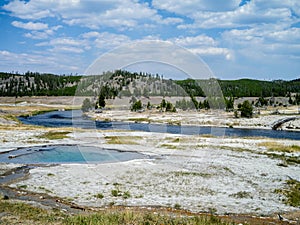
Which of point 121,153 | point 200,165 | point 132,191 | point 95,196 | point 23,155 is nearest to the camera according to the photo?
point 95,196

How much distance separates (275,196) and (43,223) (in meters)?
13.2

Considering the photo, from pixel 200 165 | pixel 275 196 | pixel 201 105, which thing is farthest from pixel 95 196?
pixel 201 105

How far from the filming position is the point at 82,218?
1252 centimetres

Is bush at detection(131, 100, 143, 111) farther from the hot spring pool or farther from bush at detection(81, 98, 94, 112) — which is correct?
the hot spring pool

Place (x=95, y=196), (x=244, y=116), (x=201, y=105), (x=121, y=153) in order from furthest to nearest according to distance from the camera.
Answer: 1. (x=201, y=105)
2. (x=244, y=116)
3. (x=121, y=153)
4. (x=95, y=196)

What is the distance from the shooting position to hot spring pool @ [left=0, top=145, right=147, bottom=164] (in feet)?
99.6

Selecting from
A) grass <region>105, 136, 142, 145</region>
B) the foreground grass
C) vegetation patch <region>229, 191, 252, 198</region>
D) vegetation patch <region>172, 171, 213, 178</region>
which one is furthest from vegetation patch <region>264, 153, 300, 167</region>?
the foreground grass

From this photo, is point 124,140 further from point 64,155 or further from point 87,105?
point 87,105

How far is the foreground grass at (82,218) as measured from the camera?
12.1m

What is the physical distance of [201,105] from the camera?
142 m

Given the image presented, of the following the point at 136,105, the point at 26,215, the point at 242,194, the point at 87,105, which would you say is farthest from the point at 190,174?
the point at 87,105

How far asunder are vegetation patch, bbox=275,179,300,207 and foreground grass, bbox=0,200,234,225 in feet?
22.3

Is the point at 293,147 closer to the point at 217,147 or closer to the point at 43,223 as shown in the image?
the point at 217,147

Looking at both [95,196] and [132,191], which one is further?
[132,191]
